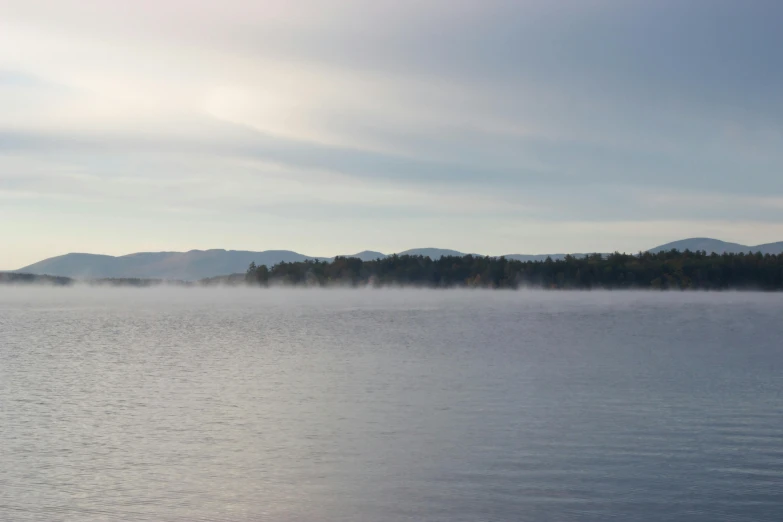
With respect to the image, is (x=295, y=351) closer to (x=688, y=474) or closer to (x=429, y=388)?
(x=429, y=388)

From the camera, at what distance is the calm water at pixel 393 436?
1980 cm

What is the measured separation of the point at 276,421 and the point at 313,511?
1088cm

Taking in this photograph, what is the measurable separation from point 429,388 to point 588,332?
41.2 metres

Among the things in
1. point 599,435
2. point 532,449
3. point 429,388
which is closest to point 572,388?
point 429,388

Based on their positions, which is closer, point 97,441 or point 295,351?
point 97,441

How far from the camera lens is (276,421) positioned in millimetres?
29875

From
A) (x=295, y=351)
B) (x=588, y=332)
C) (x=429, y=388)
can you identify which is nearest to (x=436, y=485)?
(x=429, y=388)

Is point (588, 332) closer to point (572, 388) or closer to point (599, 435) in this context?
point (572, 388)

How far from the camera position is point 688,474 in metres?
22.2

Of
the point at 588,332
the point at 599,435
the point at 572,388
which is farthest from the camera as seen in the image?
the point at 588,332

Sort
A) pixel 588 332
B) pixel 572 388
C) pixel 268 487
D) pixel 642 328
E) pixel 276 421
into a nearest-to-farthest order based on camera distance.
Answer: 1. pixel 268 487
2. pixel 276 421
3. pixel 572 388
4. pixel 588 332
5. pixel 642 328

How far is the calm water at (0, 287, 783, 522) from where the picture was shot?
19797 millimetres

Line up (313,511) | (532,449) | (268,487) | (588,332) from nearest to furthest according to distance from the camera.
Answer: (313,511), (268,487), (532,449), (588,332)

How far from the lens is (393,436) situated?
89.7ft
